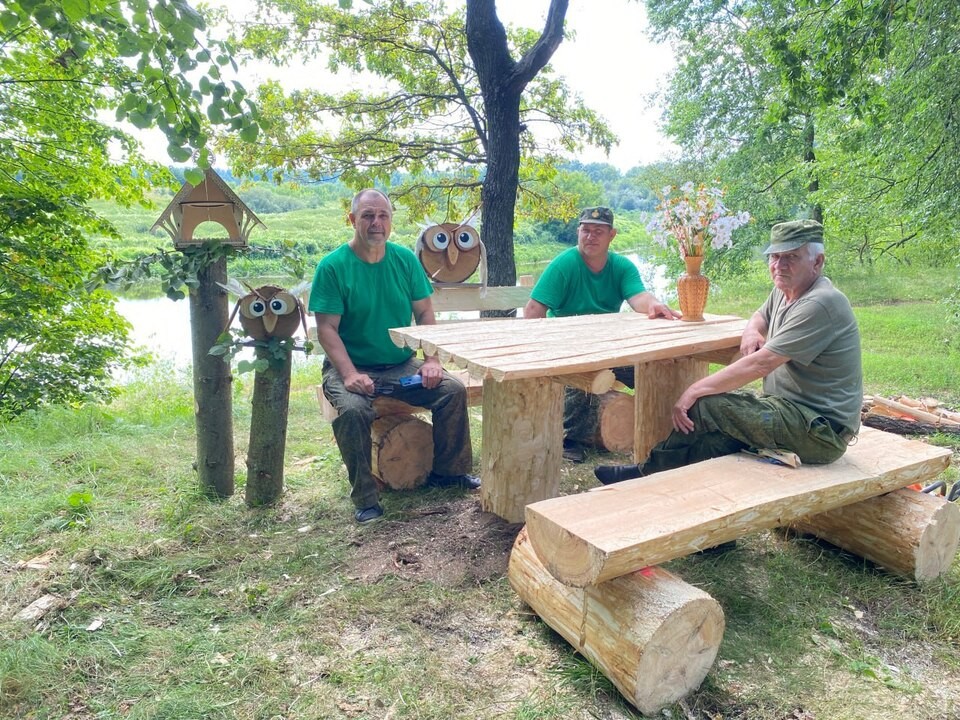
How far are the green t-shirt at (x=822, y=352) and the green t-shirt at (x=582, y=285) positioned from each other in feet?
5.34

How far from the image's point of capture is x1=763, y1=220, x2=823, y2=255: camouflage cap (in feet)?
9.18

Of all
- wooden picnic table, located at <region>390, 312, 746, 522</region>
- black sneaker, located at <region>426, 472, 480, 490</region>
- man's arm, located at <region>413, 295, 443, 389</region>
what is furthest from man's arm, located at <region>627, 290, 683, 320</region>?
black sneaker, located at <region>426, 472, 480, 490</region>

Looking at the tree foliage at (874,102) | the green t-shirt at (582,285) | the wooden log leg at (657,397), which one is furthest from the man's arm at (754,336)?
the tree foliage at (874,102)

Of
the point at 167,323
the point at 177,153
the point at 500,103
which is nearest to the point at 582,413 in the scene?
the point at 177,153

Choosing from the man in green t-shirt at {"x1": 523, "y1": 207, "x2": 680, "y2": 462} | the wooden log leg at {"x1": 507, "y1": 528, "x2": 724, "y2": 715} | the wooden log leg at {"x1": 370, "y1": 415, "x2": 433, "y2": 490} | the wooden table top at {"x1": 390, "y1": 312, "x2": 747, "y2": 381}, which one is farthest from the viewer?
the man in green t-shirt at {"x1": 523, "y1": 207, "x2": 680, "y2": 462}

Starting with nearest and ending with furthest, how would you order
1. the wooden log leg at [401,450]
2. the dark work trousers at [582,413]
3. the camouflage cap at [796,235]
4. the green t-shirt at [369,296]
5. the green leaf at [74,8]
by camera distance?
1. the green leaf at [74,8]
2. the camouflage cap at [796,235]
3. the green t-shirt at [369,296]
4. the wooden log leg at [401,450]
5. the dark work trousers at [582,413]

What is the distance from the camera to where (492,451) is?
329cm

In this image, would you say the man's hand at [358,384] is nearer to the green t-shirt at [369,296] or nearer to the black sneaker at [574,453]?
the green t-shirt at [369,296]

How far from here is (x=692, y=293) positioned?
153 inches

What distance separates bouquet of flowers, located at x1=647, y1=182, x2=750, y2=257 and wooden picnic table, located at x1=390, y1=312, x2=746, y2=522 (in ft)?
1.59

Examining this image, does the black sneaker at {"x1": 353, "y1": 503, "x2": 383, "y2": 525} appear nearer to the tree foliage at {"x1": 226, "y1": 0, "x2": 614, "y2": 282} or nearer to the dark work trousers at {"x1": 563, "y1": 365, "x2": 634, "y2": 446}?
the dark work trousers at {"x1": 563, "y1": 365, "x2": 634, "y2": 446}

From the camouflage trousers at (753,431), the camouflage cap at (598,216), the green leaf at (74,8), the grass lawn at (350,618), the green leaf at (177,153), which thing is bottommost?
the grass lawn at (350,618)

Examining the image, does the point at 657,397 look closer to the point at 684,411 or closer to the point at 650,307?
the point at 650,307

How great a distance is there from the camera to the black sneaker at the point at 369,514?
136 inches
